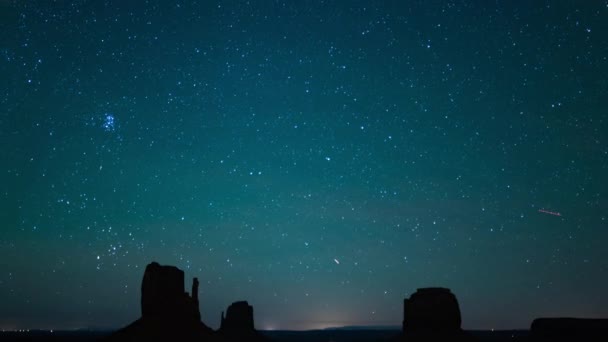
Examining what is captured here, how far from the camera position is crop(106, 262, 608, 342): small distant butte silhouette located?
5953cm

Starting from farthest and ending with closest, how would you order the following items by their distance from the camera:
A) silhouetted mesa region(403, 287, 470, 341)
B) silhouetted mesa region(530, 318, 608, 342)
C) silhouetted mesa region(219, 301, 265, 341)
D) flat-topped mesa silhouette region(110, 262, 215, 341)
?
silhouetted mesa region(219, 301, 265, 341), silhouetted mesa region(530, 318, 608, 342), silhouetted mesa region(403, 287, 470, 341), flat-topped mesa silhouette region(110, 262, 215, 341)

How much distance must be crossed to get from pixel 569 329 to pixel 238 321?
6931 cm

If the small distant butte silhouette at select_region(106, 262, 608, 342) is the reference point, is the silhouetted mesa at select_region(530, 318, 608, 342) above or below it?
below

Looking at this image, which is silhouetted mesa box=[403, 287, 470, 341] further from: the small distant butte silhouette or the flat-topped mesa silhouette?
the flat-topped mesa silhouette

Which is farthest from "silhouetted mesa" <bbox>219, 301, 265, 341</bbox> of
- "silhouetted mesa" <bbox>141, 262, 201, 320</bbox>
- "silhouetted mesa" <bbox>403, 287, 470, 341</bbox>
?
"silhouetted mesa" <bbox>141, 262, 201, 320</bbox>

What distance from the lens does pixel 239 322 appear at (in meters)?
116

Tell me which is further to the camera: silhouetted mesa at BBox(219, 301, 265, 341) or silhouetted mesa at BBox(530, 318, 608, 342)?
silhouetted mesa at BBox(219, 301, 265, 341)

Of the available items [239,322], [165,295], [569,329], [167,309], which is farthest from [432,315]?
[239,322]

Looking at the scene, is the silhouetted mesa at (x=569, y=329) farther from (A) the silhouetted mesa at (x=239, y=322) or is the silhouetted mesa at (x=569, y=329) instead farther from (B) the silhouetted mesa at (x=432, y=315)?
(A) the silhouetted mesa at (x=239, y=322)

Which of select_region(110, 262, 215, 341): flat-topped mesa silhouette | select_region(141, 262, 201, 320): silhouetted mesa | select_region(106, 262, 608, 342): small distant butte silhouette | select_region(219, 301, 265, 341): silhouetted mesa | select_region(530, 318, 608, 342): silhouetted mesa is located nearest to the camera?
select_region(110, 262, 215, 341): flat-topped mesa silhouette

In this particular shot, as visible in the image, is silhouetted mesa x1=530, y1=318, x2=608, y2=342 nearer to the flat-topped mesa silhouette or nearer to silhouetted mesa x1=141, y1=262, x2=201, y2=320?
the flat-topped mesa silhouette

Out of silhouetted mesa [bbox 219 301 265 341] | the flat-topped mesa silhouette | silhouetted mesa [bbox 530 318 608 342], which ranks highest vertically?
the flat-topped mesa silhouette

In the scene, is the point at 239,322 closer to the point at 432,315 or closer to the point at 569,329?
the point at 432,315

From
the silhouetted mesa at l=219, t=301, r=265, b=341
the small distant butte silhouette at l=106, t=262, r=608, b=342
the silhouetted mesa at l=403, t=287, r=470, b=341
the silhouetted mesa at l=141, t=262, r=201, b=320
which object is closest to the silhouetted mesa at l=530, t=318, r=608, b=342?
the small distant butte silhouette at l=106, t=262, r=608, b=342
